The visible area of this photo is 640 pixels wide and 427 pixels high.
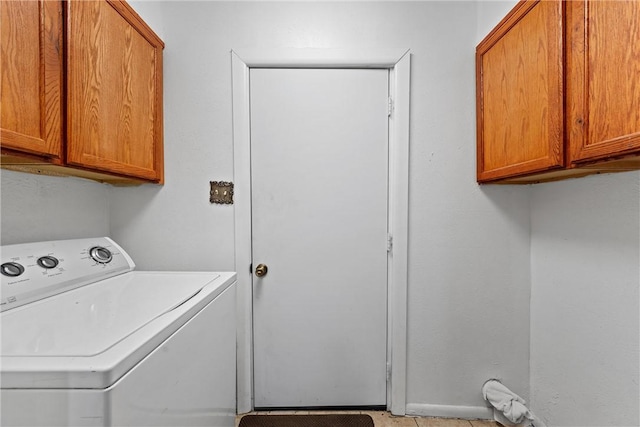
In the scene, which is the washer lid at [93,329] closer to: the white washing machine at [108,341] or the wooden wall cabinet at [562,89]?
the white washing machine at [108,341]

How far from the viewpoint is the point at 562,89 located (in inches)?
40.9

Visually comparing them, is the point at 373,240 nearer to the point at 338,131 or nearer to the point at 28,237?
the point at 338,131

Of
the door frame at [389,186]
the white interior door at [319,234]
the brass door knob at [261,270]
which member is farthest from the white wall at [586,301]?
the brass door knob at [261,270]

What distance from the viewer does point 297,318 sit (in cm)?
163

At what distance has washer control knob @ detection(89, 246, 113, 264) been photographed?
125 cm

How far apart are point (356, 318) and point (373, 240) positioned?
45 cm

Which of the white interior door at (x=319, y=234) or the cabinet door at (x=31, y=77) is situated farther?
the white interior door at (x=319, y=234)

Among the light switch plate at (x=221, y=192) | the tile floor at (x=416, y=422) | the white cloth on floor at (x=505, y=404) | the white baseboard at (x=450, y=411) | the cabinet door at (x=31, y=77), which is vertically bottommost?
the tile floor at (x=416, y=422)

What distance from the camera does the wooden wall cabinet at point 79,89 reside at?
84cm

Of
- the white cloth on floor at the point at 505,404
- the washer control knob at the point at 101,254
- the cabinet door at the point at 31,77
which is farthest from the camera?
the white cloth on floor at the point at 505,404

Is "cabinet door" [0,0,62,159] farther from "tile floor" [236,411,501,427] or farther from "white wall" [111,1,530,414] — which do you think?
"tile floor" [236,411,501,427]

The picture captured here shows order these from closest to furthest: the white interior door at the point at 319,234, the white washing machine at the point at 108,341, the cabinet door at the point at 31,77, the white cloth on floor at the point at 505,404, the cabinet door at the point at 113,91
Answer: the white washing machine at the point at 108,341 < the cabinet door at the point at 31,77 < the cabinet door at the point at 113,91 < the white cloth on floor at the point at 505,404 < the white interior door at the point at 319,234

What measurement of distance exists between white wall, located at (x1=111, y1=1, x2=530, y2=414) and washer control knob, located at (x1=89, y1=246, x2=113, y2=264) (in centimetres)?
28

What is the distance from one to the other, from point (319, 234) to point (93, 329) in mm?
1079
